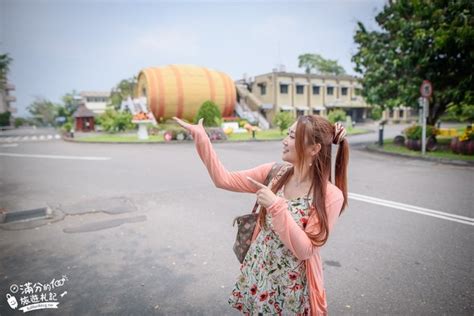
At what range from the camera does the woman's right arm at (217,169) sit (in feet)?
5.42

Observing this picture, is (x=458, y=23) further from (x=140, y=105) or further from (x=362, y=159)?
(x=140, y=105)

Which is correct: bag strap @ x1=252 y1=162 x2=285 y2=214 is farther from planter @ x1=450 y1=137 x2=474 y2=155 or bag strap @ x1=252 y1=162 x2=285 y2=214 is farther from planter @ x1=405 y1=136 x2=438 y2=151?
planter @ x1=405 y1=136 x2=438 y2=151

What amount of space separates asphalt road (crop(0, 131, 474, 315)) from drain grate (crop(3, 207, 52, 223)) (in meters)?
0.28

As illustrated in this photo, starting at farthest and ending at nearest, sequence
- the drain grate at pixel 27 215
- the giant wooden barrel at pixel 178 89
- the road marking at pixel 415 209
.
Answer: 1. the giant wooden barrel at pixel 178 89
2. the drain grate at pixel 27 215
3. the road marking at pixel 415 209

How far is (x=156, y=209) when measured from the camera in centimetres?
522

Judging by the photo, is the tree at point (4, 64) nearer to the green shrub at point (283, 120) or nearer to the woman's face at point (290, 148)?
the woman's face at point (290, 148)

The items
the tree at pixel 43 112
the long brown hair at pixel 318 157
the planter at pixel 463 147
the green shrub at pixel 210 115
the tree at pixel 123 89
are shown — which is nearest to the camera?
the long brown hair at pixel 318 157

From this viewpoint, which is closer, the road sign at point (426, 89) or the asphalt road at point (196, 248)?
the asphalt road at point (196, 248)

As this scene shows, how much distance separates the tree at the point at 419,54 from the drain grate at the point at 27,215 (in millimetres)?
11850

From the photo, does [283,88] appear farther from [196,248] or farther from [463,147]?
[196,248]

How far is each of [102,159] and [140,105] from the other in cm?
1514

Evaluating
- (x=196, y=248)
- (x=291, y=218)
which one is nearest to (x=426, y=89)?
(x=196, y=248)

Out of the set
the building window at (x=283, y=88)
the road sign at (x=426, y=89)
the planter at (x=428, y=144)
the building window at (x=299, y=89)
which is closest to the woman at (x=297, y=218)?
the road sign at (x=426, y=89)

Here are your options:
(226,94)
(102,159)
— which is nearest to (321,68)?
(226,94)
